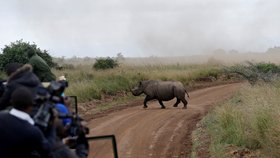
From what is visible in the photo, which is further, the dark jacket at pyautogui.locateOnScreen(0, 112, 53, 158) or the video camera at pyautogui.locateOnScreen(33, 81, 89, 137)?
the video camera at pyautogui.locateOnScreen(33, 81, 89, 137)

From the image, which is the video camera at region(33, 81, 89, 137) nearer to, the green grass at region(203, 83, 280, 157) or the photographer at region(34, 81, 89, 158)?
the photographer at region(34, 81, 89, 158)

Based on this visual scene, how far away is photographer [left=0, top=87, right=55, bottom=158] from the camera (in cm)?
505

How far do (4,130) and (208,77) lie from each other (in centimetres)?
3096

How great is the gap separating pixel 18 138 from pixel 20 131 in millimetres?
69

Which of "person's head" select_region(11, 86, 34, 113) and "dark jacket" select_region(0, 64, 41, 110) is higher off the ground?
"dark jacket" select_region(0, 64, 41, 110)

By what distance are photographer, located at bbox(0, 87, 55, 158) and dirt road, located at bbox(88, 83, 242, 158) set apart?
3296 mm

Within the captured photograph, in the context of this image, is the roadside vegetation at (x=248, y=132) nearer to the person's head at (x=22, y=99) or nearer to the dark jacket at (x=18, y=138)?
A: the dark jacket at (x=18, y=138)

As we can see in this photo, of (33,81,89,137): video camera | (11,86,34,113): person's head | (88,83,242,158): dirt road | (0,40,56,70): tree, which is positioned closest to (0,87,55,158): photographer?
(11,86,34,113): person's head

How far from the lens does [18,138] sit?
5.05 m

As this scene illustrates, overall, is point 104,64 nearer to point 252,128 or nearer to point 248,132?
point 248,132

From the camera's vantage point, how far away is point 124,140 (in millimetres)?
13609

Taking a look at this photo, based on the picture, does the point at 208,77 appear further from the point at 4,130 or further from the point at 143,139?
the point at 4,130

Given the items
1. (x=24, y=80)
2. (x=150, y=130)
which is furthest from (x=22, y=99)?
(x=150, y=130)

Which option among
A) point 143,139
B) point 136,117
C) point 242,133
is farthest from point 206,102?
point 242,133
